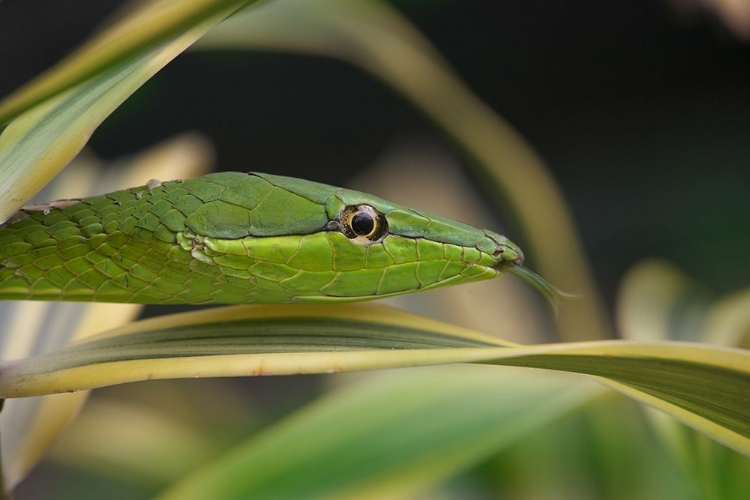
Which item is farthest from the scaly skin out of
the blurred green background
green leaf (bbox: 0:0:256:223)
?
the blurred green background

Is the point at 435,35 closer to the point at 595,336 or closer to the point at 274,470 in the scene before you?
the point at 595,336

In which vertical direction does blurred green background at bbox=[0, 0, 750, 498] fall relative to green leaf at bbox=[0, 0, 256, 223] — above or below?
above

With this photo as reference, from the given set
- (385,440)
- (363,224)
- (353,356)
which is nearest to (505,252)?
(363,224)

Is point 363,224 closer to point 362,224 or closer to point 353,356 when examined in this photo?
point 362,224

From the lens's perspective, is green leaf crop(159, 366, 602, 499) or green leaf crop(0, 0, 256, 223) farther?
green leaf crop(159, 366, 602, 499)

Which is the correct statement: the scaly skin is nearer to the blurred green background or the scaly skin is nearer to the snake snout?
the snake snout

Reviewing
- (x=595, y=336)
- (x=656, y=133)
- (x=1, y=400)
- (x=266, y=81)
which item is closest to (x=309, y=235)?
(x=1, y=400)

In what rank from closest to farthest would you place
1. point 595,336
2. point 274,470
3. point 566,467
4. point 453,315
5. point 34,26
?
point 274,470
point 566,467
point 595,336
point 453,315
point 34,26
